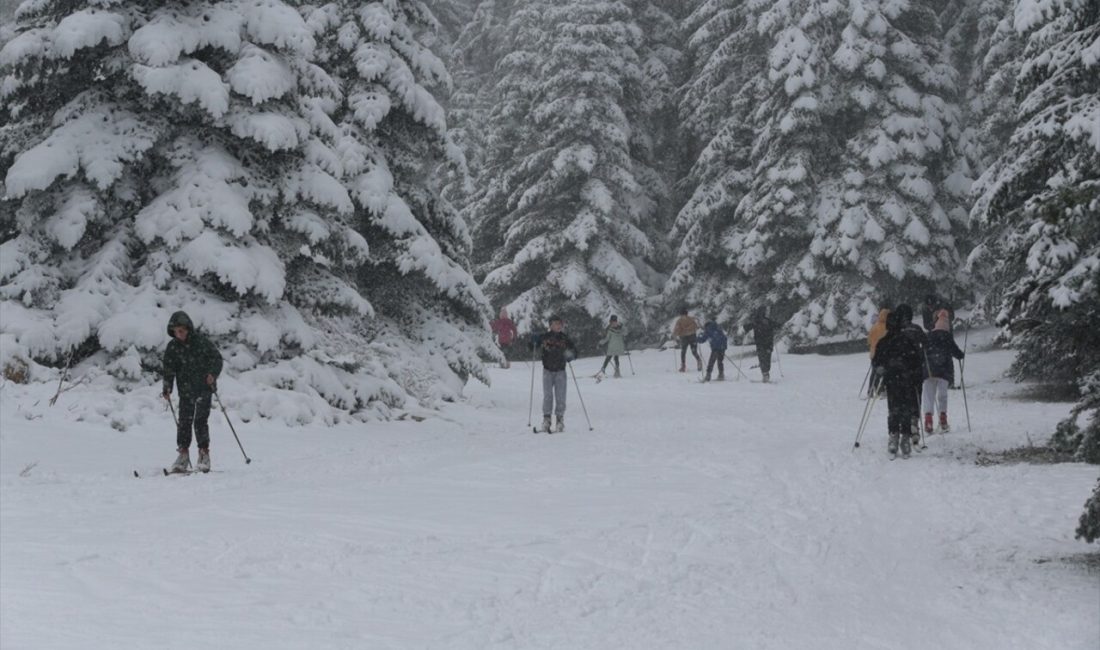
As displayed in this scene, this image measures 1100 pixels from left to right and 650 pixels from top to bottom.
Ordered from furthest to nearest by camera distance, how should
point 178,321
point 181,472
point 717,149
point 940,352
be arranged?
point 717,149, point 940,352, point 178,321, point 181,472

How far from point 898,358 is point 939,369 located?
183cm

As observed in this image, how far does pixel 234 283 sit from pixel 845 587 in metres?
9.99

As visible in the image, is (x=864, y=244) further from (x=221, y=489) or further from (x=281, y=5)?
(x=221, y=489)

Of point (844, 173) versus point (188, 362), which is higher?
point (844, 173)

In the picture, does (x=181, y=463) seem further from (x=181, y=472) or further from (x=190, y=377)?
(x=190, y=377)

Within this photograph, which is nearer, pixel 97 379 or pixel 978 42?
pixel 97 379

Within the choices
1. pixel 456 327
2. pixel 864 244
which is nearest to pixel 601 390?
pixel 456 327

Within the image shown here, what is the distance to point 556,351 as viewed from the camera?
16.1m

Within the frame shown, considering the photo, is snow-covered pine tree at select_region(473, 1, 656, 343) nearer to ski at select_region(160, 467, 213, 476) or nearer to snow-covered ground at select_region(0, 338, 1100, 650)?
snow-covered ground at select_region(0, 338, 1100, 650)

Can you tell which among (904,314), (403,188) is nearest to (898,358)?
(904,314)

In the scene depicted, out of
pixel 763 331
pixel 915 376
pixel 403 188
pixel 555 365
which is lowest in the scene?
pixel 915 376

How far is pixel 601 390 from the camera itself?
79.4 ft

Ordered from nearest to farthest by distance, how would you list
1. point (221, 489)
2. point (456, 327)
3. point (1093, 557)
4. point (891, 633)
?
point (891, 633)
point (1093, 557)
point (221, 489)
point (456, 327)

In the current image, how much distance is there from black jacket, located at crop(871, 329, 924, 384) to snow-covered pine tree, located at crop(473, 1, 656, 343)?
1730 centimetres
